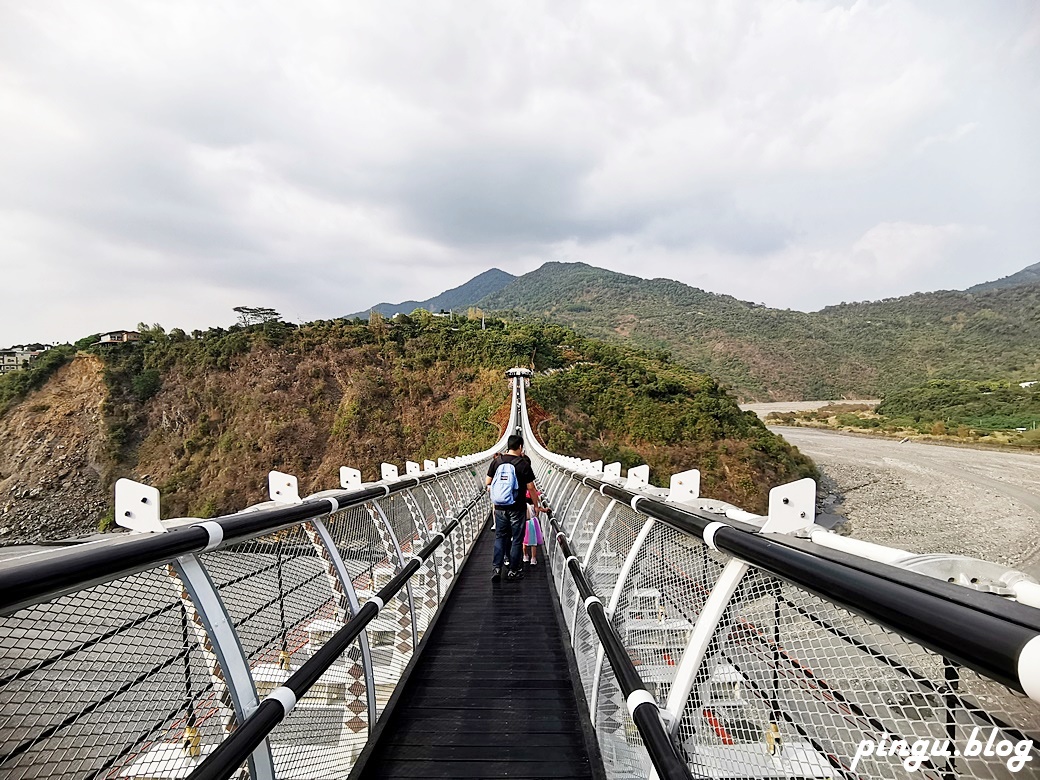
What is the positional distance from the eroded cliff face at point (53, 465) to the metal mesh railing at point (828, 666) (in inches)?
2032

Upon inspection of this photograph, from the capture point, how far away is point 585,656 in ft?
9.02

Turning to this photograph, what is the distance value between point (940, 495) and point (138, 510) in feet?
157

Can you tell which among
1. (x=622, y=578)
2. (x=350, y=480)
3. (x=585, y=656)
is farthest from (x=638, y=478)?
(x=350, y=480)

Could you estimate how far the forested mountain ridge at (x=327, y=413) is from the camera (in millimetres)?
31188

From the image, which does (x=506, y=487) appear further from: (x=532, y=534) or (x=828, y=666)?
(x=828, y=666)

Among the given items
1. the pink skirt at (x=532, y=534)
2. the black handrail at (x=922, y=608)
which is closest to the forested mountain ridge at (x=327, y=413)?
the pink skirt at (x=532, y=534)

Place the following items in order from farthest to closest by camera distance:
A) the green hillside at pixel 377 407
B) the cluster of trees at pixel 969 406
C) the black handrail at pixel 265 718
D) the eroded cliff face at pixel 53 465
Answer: the cluster of trees at pixel 969 406, the eroded cliff face at pixel 53 465, the green hillside at pixel 377 407, the black handrail at pixel 265 718

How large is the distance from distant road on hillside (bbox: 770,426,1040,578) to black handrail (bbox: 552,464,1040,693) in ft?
96.9

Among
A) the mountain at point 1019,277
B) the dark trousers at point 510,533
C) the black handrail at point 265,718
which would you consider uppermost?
the mountain at point 1019,277

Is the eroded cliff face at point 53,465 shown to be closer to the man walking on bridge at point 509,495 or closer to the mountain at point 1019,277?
the man walking on bridge at point 509,495

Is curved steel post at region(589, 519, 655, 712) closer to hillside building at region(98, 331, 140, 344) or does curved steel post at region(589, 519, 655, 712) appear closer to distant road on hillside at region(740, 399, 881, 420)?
hillside building at region(98, 331, 140, 344)

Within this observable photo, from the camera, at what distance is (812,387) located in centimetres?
7231

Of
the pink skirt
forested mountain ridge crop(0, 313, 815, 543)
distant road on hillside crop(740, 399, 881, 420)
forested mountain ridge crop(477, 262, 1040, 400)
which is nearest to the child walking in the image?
the pink skirt

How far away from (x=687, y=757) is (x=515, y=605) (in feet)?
9.87
